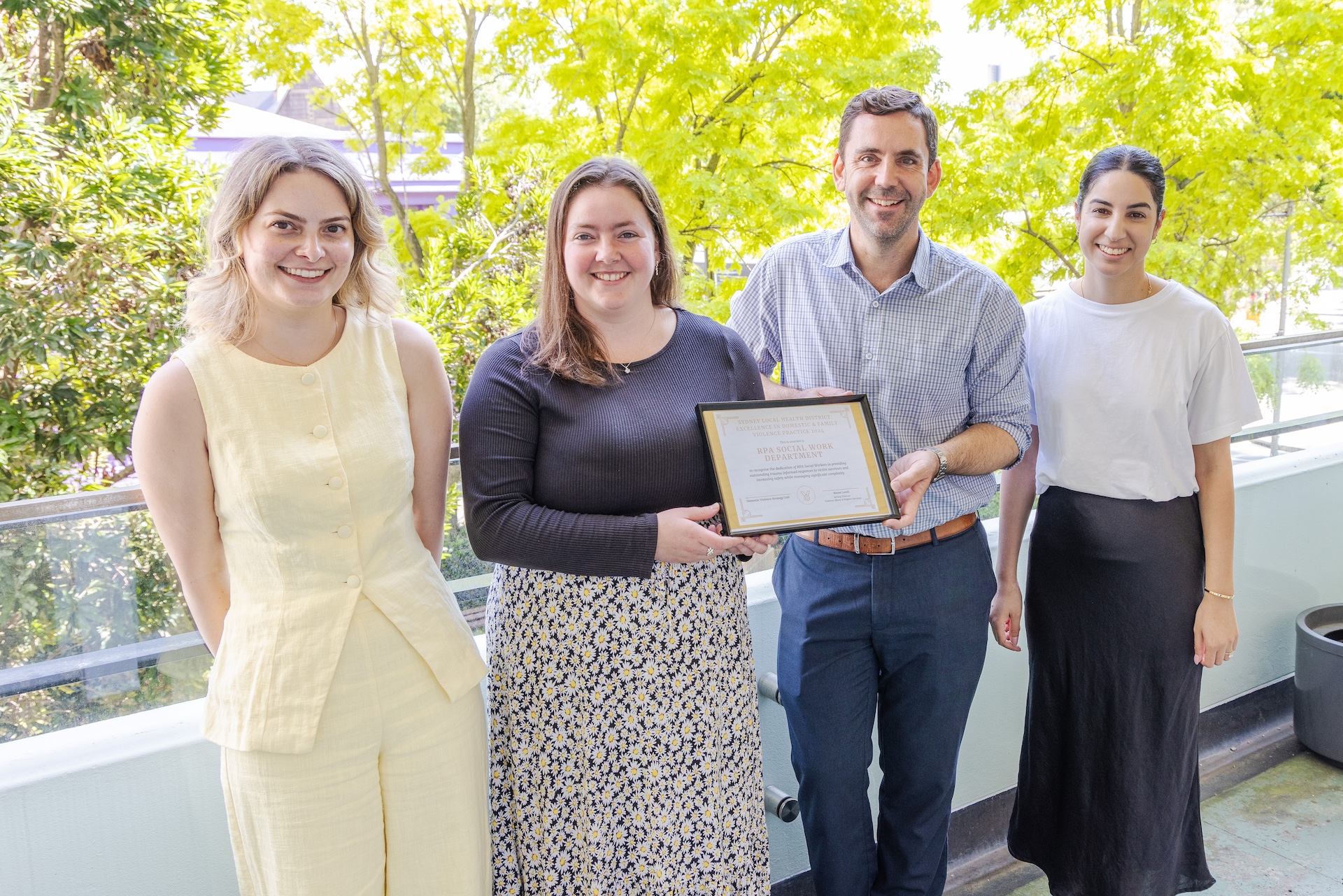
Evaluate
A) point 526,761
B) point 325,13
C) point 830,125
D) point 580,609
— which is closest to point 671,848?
point 526,761

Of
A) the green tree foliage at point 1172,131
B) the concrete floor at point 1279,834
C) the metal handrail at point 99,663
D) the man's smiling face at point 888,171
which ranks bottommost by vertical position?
the concrete floor at point 1279,834

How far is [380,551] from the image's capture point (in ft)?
5.24

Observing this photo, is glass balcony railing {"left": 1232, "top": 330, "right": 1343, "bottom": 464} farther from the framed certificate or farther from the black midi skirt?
the framed certificate

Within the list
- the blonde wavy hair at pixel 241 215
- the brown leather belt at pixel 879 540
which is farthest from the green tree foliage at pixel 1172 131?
the blonde wavy hair at pixel 241 215

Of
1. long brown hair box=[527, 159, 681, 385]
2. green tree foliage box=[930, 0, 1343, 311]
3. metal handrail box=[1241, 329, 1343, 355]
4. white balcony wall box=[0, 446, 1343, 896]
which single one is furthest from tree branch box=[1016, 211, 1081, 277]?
white balcony wall box=[0, 446, 1343, 896]

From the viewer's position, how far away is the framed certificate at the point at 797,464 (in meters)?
1.75

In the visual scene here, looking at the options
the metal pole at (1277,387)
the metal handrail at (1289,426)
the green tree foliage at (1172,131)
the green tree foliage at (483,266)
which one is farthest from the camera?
the green tree foliage at (1172,131)

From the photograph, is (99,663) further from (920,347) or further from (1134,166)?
(1134,166)

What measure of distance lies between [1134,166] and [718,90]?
6631 millimetres

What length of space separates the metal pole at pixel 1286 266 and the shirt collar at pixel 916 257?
266 inches

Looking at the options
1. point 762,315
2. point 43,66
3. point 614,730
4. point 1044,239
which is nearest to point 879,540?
point 762,315

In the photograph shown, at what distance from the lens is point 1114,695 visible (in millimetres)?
2369

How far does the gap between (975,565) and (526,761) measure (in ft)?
3.48

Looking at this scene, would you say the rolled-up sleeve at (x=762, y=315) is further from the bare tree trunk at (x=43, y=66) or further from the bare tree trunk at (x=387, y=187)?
the bare tree trunk at (x=387, y=187)
